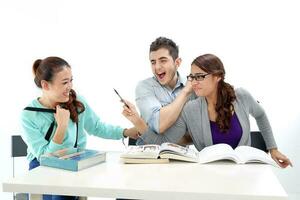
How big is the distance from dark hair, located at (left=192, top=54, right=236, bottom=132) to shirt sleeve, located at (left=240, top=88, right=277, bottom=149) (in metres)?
0.10

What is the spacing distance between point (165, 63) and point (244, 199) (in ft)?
3.84

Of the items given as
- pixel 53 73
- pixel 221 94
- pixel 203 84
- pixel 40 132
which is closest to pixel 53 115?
pixel 40 132

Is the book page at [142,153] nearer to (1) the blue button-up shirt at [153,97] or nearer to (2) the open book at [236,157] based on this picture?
(2) the open book at [236,157]

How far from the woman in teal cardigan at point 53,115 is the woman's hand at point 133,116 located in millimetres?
115

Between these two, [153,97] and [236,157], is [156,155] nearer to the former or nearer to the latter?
[236,157]

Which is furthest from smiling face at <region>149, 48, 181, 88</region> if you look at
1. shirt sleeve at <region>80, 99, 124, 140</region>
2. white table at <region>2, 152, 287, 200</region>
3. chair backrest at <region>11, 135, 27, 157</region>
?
chair backrest at <region>11, 135, 27, 157</region>

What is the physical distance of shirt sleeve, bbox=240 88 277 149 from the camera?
2.04 meters

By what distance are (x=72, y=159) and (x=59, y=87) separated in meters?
0.54

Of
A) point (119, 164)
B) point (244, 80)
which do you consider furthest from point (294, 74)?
point (119, 164)

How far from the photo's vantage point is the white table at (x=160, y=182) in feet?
3.97

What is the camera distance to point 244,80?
3041 mm

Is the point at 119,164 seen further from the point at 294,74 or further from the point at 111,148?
the point at 294,74

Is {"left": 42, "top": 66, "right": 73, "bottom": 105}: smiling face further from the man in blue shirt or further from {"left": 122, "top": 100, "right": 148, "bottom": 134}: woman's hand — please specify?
the man in blue shirt

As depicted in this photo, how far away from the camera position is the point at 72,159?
4.94 ft
